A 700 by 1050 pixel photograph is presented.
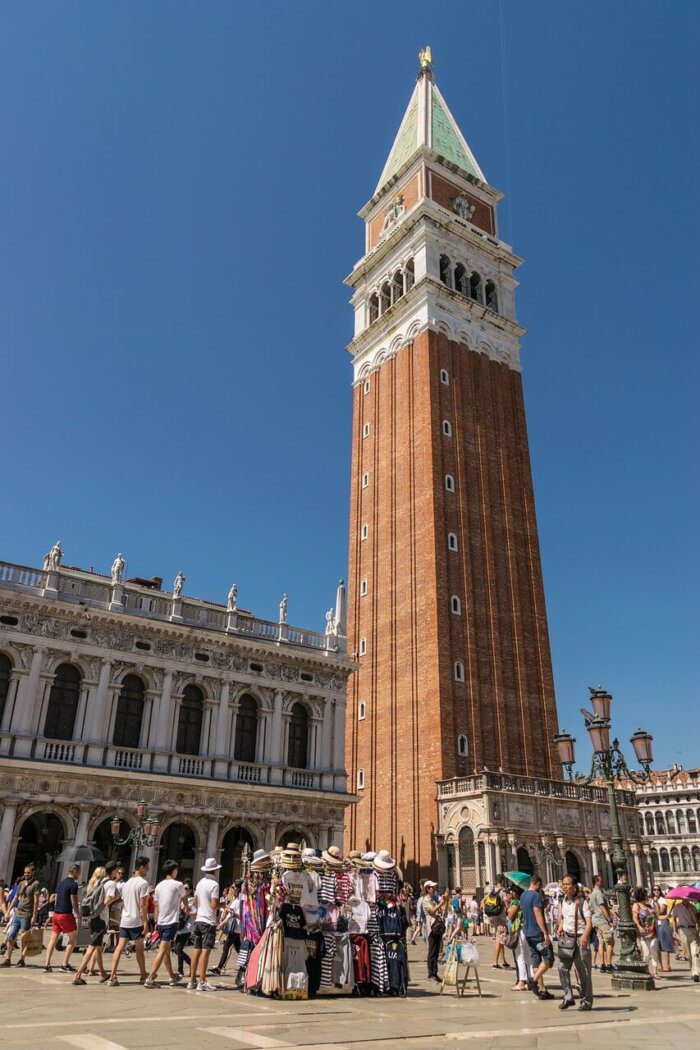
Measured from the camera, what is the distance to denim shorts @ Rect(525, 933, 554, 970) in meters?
12.9

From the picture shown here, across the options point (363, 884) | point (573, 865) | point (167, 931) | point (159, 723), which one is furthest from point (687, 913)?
point (573, 865)

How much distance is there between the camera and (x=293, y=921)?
1175 centimetres

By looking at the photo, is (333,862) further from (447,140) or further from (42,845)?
(447,140)

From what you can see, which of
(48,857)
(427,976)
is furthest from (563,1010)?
(48,857)

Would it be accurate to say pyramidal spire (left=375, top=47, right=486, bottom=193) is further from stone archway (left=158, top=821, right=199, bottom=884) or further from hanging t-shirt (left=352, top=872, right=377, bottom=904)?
hanging t-shirt (left=352, top=872, right=377, bottom=904)

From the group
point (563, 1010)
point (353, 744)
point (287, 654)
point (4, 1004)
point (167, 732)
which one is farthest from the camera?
point (353, 744)

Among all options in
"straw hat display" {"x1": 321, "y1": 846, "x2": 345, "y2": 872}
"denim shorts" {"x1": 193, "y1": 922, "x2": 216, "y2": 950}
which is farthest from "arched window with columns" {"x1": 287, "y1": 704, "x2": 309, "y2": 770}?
"straw hat display" {"x1": 321, "y1": 846, "x2": 345, "y2": 872}

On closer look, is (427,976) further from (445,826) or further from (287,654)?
(445,826)

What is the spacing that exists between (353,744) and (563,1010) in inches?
1290

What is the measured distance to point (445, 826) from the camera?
36.1 metres

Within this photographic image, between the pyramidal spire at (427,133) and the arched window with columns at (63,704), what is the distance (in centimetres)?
4244

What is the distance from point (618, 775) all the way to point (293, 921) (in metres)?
10.3

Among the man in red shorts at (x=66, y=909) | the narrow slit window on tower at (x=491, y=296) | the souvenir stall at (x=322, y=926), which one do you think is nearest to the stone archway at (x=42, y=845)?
the man in red shorts at (x=66, y=909)

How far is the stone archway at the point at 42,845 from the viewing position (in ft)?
86.9
